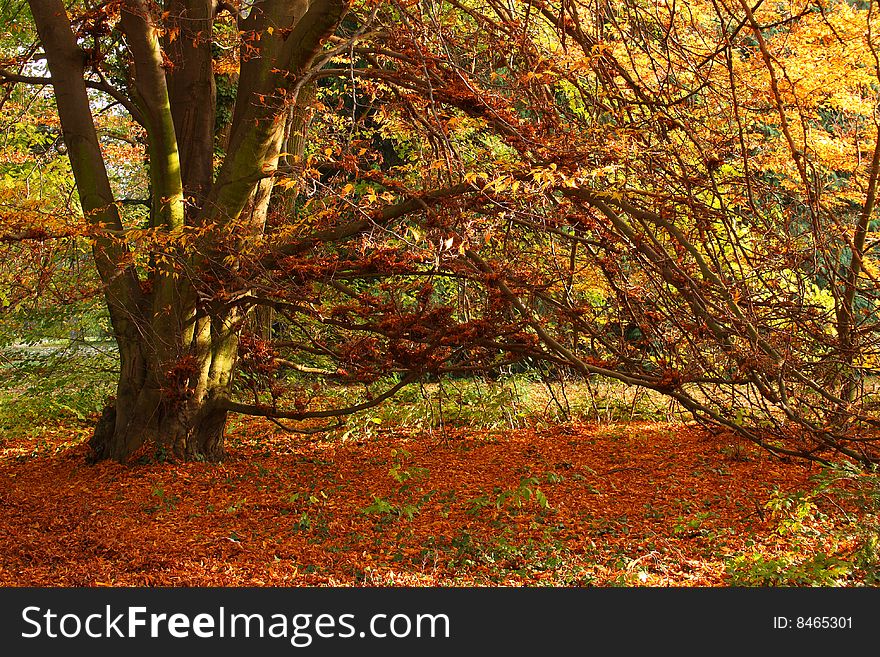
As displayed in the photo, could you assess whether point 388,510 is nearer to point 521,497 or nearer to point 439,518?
point 439,518

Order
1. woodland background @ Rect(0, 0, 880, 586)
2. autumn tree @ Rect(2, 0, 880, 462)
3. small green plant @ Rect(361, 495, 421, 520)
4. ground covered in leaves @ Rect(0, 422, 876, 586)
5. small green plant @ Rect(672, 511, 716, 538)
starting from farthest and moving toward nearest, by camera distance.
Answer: small green plant @ Rect(361, 495, 421, 520) → autumn tree @ Rect(2, 0, 880, 462) → small green plant @ Rect(672, 511, 716, 538) → woodland background @ Rect(0, 0, 880, 586) → ground covered in leaves @ Rect(0, 422, 876, 586)

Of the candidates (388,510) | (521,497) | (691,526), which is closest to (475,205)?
(521,497)

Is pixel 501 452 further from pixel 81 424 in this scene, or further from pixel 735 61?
pixel 81 424

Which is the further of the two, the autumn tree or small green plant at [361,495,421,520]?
small green plant at [361,495,421,520]

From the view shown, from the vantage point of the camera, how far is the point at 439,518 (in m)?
4.72

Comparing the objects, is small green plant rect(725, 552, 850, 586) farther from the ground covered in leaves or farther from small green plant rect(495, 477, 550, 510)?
small green plant rect(495, 477, 550, 510)

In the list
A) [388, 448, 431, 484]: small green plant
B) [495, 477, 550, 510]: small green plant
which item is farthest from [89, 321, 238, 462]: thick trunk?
[495, 477, 550, 510]: small green plant

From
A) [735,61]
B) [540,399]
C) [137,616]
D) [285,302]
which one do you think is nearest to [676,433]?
[540,399]

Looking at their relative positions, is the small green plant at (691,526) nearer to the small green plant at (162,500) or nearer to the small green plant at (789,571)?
the small green plant at (789,571)

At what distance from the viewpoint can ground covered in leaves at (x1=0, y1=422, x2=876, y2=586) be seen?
3803mm

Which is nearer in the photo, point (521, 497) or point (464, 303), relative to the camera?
point (521, 497)

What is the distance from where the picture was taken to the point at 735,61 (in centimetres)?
587

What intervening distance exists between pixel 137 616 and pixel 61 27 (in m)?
4.10

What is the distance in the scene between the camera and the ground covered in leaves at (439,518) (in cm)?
380
